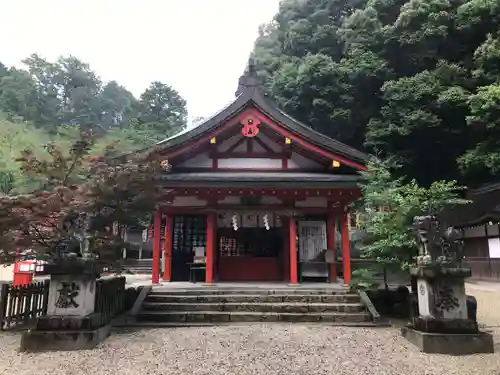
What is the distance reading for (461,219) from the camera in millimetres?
26016

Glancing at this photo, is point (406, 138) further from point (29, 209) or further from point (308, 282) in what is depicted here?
point (29, 209)

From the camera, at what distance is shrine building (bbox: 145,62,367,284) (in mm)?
12750

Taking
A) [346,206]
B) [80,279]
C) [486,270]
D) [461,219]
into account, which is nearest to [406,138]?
[461,219]

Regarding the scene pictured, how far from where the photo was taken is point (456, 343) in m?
6.89

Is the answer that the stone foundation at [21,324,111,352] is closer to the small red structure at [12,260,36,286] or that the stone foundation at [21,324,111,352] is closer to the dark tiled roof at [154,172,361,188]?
the dark tiled roof at [154,172,361,188]

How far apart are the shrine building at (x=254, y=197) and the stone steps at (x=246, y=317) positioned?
3.15 metres

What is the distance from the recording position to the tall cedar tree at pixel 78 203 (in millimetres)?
7949

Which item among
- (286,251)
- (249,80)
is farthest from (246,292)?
(249,80)

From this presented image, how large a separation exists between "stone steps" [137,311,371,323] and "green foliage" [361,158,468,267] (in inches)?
65.5

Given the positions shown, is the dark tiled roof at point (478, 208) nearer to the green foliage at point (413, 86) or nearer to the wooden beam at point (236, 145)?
the green foliage at point (413, 86)

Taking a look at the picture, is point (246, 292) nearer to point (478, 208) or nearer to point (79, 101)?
point (478, 208)

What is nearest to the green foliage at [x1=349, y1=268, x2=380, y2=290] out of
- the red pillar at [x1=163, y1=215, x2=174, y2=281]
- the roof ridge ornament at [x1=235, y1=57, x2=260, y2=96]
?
the red pillar at [x1=163, y1=215, x2=174, y2=281]

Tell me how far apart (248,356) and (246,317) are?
9.18 ft

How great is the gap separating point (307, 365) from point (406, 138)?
24849mm
